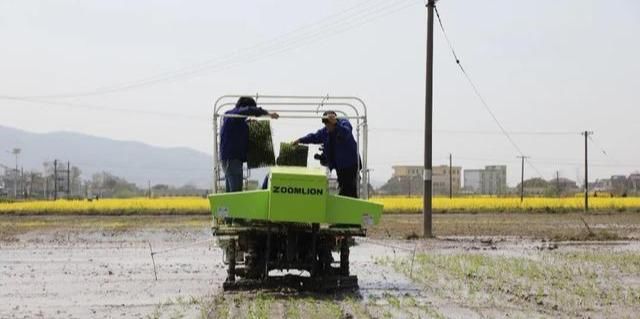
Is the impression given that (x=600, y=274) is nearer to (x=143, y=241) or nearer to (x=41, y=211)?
(x=143, y=241)

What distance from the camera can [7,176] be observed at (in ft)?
598

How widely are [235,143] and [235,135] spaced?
0.41ft

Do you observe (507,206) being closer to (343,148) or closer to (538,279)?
(538,279)

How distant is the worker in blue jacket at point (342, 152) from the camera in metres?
13.8

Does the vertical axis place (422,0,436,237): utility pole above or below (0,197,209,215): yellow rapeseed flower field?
above

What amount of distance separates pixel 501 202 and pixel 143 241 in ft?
130

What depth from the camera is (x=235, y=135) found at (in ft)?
45.5

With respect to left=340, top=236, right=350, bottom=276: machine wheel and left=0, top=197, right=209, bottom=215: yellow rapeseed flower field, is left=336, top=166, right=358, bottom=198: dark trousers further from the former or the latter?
left=0, top=197, right=209, bottom=215: yellow rapeseed flower field

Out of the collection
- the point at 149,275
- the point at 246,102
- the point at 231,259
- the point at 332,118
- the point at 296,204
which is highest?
the point at 246,102

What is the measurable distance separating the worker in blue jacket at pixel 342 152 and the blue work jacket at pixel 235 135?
1.05 metres

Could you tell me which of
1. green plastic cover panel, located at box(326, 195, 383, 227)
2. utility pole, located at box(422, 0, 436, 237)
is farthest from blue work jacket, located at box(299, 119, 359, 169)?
utility pole, located at box(422, 0, 436, 237)

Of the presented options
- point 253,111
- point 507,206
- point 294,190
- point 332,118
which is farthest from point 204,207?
point 294,190

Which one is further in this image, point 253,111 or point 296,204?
point 253,111

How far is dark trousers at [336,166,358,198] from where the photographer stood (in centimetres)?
1383
